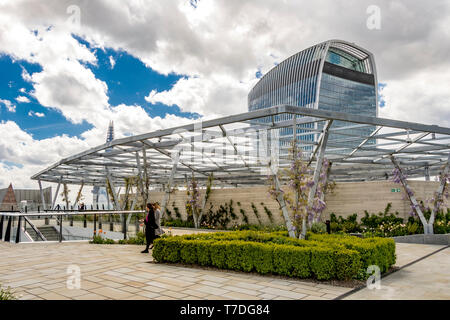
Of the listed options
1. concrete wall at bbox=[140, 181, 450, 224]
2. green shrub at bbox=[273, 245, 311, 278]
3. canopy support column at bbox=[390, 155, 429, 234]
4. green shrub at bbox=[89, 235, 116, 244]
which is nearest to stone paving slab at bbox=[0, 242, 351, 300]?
green shrub at bbox=[273, 245, 311, 278]

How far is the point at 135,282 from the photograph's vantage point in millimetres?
6047

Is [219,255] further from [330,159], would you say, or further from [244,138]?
[330,159]

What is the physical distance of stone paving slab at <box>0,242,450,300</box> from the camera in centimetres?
526

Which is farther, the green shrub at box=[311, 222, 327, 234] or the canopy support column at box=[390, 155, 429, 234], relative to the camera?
the canopy support column at box=[390, 155, 429, 234]

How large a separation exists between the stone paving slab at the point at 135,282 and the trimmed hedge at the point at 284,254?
0.23 m

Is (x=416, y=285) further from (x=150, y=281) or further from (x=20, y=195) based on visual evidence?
(x=20, y=195)

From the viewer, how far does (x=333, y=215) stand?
16.1 meters

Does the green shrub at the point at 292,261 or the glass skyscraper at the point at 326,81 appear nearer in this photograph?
the green shrub at the point at 292,261

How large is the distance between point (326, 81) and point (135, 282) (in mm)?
91081

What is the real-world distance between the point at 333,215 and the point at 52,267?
12.7 meters

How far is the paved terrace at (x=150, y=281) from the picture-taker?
5.28 metres

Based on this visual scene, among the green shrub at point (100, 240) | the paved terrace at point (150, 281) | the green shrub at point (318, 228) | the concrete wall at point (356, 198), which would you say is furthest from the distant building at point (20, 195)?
the green shrub at point (318, 228)

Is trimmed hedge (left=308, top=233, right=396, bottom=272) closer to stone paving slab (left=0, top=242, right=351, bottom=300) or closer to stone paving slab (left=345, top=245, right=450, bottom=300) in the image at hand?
stone paving slab (left=345, top=245, right=450, bottom=300)

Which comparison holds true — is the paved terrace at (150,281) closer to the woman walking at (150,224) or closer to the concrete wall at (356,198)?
the woman walking at (150,224)
